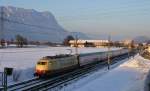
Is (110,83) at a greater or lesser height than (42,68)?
lesser

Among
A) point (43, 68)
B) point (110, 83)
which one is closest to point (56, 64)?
point (43, 68)

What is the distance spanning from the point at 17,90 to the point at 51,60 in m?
13.9

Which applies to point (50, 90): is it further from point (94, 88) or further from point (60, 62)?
point (60, 62)

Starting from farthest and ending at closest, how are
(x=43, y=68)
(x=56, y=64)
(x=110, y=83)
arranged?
(x=56, y=64)
(x=43, y=68)
(x=110, y=83)

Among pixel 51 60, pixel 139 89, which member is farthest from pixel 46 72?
pixel 139 89

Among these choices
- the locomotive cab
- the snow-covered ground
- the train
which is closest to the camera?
the snow-covered ground

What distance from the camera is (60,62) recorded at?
159 feet

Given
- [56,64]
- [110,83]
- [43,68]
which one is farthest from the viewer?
[56,64]

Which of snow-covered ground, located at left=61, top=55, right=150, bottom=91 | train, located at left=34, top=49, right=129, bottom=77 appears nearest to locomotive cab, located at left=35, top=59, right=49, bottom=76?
train, located at left=34, top=49, right=129, bottom=77

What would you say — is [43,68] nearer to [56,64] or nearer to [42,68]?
[42,68]

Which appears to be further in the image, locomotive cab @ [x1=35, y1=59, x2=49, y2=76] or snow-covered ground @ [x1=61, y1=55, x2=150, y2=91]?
locomotive cab @ [x1=35, y1=59, x2=49, y2=76]

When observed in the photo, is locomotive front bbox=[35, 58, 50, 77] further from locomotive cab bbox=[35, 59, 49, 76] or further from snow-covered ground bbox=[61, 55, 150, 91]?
snow-covered ground bbox=[61, 55, 150, 91]

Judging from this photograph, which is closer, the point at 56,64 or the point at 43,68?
the point at 43,68

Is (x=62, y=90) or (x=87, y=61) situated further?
(x=87, y=61)
